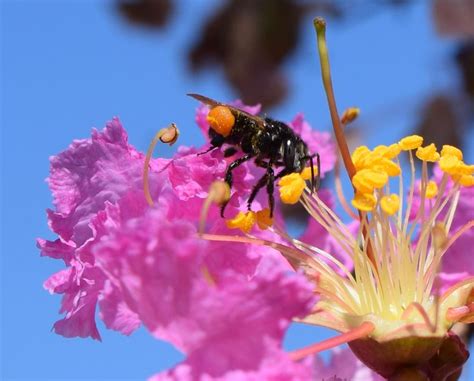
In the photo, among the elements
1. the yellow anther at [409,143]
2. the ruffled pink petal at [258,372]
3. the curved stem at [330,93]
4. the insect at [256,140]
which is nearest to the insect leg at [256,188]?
the insect at [256,140]

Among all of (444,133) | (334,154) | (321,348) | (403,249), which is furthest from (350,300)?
(444,133)

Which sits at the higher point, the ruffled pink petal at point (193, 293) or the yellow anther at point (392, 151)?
the yellow anther at point (392, 151)

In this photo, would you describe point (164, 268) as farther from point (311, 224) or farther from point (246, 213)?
point (311, 224)

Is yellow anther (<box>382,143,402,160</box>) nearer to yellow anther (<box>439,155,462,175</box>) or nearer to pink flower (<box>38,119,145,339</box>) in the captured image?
yellow anther (<box>439,155,462,175</box>)

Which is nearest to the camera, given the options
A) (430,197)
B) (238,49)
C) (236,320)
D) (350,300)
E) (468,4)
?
(236,320)

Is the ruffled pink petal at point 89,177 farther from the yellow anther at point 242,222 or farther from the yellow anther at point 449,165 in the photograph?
the yellow anther at point 449,165

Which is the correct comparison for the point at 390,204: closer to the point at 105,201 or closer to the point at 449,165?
the point at 449,165

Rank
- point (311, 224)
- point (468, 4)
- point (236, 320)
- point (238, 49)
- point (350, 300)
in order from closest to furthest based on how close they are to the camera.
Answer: point (236, 320)
point (350, 300)
point (311, 224)
point (468, 4)
point (238, 49)
